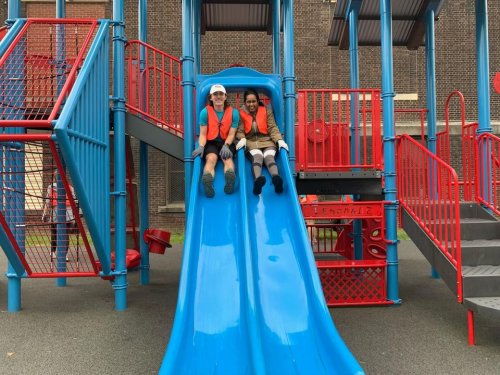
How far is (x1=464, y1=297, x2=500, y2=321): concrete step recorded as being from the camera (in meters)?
3.93

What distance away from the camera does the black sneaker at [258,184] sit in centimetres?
505

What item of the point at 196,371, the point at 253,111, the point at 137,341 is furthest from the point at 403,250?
the point at 196,371

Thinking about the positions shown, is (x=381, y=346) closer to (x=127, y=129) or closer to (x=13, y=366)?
(x=13, y=366)

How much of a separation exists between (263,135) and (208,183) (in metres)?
1.31

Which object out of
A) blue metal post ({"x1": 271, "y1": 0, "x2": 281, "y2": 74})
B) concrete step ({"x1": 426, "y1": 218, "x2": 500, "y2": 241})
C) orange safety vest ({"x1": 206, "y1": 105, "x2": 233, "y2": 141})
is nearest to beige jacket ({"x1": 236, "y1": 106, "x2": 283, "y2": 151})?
orange safety vest ({"x1": 206, "y1": 105, "x2": 233, "y2": 141})

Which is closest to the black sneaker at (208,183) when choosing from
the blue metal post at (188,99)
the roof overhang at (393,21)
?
the blue metal post at (188,99)

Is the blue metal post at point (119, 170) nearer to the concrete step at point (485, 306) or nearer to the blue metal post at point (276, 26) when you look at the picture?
the blue metal post at point (276, 26)

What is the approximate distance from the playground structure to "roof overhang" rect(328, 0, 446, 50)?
0.23 metres

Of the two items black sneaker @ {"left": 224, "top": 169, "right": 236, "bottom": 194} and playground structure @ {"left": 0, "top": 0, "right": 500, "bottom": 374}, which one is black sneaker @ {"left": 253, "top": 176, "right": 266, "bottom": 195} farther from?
black sneaker @ {"left": 224, "top": 169, "right": 236, "bottom": 194}

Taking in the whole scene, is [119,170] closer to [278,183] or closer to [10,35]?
[10,35]

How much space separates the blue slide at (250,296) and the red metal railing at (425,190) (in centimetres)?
160

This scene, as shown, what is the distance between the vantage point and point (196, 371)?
3.02m

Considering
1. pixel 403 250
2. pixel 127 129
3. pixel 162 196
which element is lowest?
pixel 403 250

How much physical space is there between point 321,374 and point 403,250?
8.83 meters
